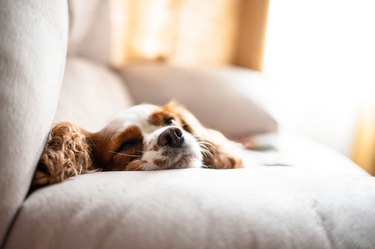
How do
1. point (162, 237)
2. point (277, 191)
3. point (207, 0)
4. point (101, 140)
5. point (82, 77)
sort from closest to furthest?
point (162, 237), point (277, 191), point (101, 140), point (82, 77), point (207, 0)

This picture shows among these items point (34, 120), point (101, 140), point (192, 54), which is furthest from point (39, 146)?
point (192, 54)

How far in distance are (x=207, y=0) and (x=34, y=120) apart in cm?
227

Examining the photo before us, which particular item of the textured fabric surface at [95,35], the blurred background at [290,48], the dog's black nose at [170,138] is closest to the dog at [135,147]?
the dog's black nose at [170,138]

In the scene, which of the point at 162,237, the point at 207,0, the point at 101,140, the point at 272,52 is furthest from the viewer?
the point at 207,0

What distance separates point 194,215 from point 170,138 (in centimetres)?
50

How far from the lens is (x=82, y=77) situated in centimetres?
193

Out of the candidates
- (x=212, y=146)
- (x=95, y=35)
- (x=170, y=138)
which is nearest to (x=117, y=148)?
(x=170, y=138)

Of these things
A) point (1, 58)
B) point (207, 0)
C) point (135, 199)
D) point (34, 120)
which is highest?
point (207, 0)

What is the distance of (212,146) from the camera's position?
145 centimetres

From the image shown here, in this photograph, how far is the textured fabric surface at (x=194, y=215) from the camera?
716mm

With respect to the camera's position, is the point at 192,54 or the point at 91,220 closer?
the point at 91,220

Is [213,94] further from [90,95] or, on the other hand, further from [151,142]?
[151,142]

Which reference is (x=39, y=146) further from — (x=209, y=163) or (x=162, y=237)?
(x=209, y=163)

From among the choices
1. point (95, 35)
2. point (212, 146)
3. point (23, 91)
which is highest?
point (95, 35)
